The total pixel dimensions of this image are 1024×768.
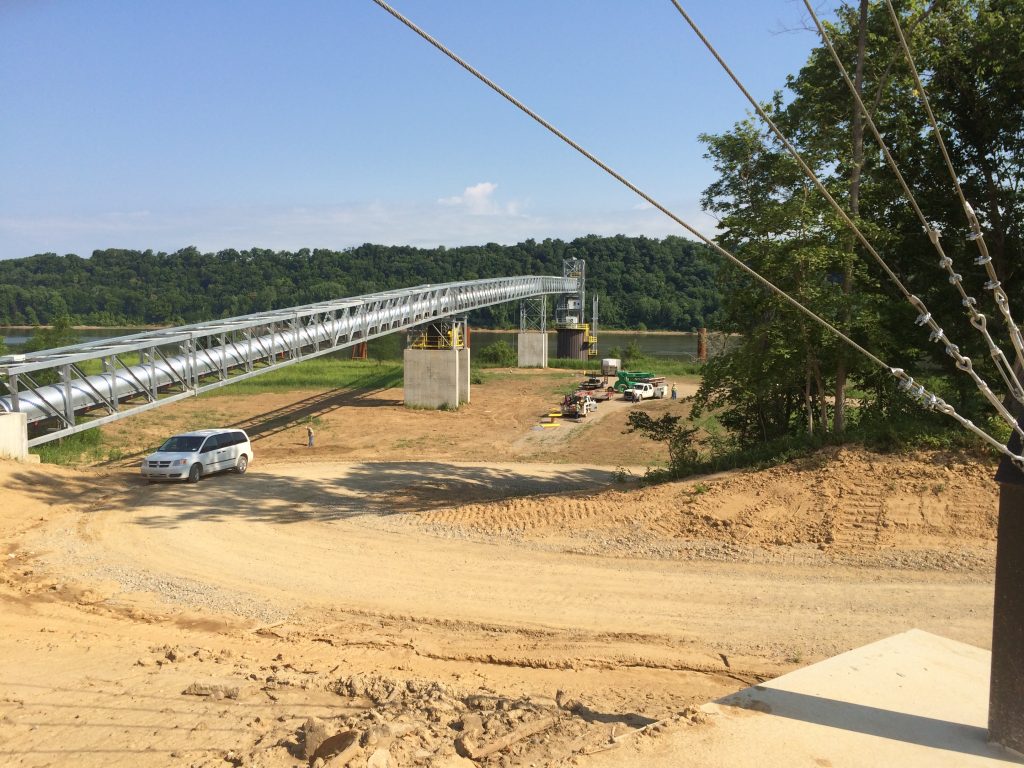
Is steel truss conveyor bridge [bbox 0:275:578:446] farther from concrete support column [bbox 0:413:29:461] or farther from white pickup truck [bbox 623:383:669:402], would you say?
white pickup truck [bbox 623:383:669:402]

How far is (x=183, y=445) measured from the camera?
73.7 ft

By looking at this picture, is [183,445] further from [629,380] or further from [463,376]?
[629,380]

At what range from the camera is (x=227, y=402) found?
150 ft

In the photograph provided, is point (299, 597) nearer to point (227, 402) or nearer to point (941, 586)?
point (941, 586)

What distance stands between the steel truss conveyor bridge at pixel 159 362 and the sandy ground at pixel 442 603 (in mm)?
2641

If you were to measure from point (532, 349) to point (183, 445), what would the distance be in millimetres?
53893

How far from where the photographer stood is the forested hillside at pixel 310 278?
478 ft

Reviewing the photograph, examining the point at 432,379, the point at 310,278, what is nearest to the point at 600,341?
the point at 310,278

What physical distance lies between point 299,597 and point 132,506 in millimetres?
8921

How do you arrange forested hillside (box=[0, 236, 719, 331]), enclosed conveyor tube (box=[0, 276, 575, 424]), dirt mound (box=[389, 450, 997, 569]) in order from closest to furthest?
1. dirt mound (box=[389, 450, 997, 569])
2. enclosed conveyor tube (box=[0, 276, 575, 424])
3. forested hillside (box=[0, 236, 719, 331])

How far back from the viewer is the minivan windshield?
2220cm

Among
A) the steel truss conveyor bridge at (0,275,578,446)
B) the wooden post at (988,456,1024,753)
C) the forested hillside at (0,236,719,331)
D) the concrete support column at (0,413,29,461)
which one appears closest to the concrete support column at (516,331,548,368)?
the steel truss conveyor bridge at (0,275,578,446)

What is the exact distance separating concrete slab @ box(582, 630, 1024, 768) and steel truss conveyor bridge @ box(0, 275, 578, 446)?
20156 millimetres

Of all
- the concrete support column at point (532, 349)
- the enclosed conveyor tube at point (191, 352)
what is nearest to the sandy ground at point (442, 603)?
the enclosed conveyor tube at point (191, 352)
